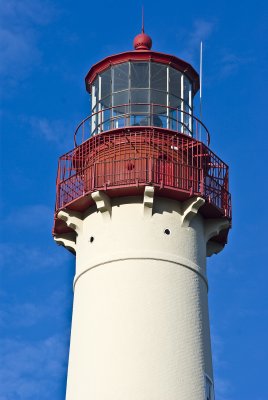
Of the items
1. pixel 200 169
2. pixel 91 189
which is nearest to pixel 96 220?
pixel 91 189

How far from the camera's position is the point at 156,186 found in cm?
3067

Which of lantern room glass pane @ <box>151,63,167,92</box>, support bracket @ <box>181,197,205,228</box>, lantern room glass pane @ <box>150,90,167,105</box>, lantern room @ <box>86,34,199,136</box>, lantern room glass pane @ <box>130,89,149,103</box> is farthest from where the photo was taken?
lantern room glass pane @ <box>151,63,167,92</box>

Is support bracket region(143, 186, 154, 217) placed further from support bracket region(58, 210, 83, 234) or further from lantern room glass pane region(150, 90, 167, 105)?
lantern room glass pane region(150, 90, 167, 105)

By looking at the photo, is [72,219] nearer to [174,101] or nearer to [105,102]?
[105,102]

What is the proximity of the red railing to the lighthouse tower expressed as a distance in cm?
3

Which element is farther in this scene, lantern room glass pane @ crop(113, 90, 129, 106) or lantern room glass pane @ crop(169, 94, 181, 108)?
lantern room glass pane @ crop(169, 94, 181, 108)

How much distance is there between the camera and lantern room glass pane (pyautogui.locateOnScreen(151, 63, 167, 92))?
3312 cm

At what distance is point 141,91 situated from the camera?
108ft

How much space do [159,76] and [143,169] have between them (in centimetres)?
337

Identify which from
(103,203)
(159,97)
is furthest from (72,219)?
(159,97)

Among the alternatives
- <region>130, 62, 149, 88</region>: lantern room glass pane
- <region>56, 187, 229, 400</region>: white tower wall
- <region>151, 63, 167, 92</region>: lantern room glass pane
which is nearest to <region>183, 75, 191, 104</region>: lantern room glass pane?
<region>151, 63, 167, 92</region>: lantern room glass pane

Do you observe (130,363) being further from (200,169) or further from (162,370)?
(200,169)

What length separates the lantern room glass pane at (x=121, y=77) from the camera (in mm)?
33188

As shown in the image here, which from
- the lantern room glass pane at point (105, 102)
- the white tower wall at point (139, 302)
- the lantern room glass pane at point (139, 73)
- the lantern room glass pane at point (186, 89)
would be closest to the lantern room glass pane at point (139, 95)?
the lantern room glass pane at point (139, 73)
